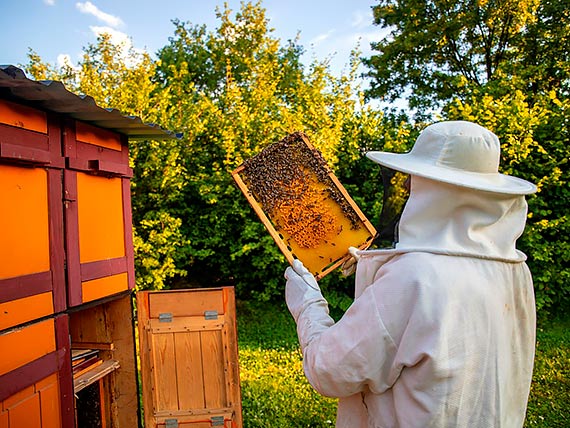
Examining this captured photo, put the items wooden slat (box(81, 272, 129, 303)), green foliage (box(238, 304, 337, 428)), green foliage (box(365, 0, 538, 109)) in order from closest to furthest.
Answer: wooden slat (box(81, 272, 129, 303)) < green foliage (box(238, 304, 337, 428)) < green foliage (box(365, 0, 538, 109))

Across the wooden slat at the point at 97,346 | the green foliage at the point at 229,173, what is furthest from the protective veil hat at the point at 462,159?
the green foliage at the point at 229,173

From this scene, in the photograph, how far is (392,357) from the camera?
1471 millimetres

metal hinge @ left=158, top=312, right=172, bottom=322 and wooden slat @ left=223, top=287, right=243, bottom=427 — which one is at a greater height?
metal hinge @ left=158, top=312, right=172, bottom=322

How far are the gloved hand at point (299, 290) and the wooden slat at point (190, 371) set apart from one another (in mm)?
1476

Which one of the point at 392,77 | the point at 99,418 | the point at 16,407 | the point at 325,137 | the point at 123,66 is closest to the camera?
the point at 16,407

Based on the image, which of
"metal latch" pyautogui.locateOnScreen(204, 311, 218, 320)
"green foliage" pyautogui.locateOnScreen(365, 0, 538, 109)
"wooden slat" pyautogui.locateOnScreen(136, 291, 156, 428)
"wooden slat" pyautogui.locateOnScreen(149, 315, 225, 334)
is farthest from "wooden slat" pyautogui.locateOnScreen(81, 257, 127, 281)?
"green foliage" pyautogui.locateOnScreen(365, 0, 538, 109)

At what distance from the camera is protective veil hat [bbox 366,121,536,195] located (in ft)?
4.94

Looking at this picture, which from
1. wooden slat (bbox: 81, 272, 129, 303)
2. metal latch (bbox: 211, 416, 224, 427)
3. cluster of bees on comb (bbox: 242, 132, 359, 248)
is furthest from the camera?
metal latch (bbox: 211, 416, 224, 427)

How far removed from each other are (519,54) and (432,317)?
13.0 meters

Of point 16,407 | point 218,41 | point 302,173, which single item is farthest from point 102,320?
point 218,41

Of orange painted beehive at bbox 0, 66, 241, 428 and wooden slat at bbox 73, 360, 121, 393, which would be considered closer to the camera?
orange painted beehive at bbox 0, 66, 241, 428

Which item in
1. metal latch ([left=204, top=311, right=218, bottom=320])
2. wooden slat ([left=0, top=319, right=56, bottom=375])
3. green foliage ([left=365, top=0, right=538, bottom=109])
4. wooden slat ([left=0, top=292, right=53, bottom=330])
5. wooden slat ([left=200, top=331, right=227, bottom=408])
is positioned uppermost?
green foliage ([left=365, top=0, right=538, bottom=109])

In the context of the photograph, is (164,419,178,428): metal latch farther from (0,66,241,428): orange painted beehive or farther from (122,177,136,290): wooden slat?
(122,177,136,290): wooden slat

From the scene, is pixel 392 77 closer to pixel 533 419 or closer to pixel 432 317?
pixel 533 419
